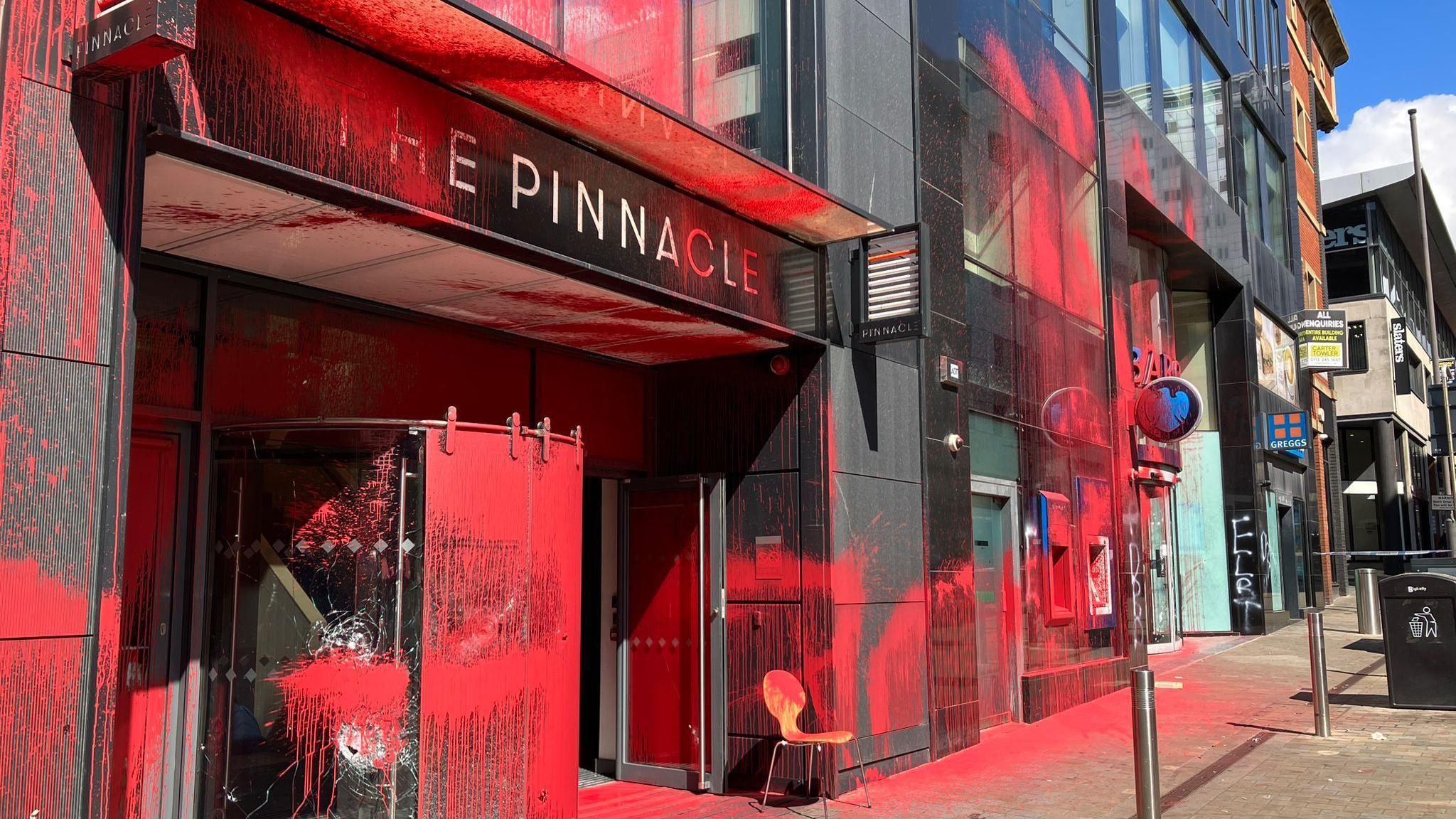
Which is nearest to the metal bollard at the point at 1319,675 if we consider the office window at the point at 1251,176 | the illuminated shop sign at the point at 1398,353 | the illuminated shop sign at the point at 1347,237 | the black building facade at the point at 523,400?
the black building facade at the point at 523,400

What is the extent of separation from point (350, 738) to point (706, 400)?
4673 millimetres

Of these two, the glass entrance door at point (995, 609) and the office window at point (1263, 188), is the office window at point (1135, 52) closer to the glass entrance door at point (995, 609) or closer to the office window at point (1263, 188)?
the office window at point (1263, 188)

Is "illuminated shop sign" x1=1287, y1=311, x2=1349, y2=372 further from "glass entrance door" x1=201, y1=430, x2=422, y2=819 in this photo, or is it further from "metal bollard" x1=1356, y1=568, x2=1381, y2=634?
"glass entrance door" x1=201, y1=430, x2=422, y2=819

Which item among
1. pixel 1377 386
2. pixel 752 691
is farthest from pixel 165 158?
pixel 1377 386

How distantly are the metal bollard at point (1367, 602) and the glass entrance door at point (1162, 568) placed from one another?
127 inches

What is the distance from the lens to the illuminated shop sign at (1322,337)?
2723cm

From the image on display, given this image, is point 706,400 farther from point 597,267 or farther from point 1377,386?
point 1377,386

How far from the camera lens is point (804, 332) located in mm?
9016

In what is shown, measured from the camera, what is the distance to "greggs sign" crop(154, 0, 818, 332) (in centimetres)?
477

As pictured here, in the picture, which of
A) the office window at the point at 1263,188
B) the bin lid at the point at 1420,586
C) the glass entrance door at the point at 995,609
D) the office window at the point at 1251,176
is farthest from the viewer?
the office window at the point at 1263,188

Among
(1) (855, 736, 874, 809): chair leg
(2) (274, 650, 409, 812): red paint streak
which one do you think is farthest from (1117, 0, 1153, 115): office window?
(2) (274, 650, 409, 812): red paint streak

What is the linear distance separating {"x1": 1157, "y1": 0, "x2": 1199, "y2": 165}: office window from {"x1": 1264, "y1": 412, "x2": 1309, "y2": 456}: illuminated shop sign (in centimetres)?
607

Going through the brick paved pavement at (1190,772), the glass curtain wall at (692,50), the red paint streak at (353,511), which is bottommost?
the brick paved pavement at (1190,772)

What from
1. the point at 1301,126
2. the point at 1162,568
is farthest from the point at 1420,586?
the point at 1301,126
